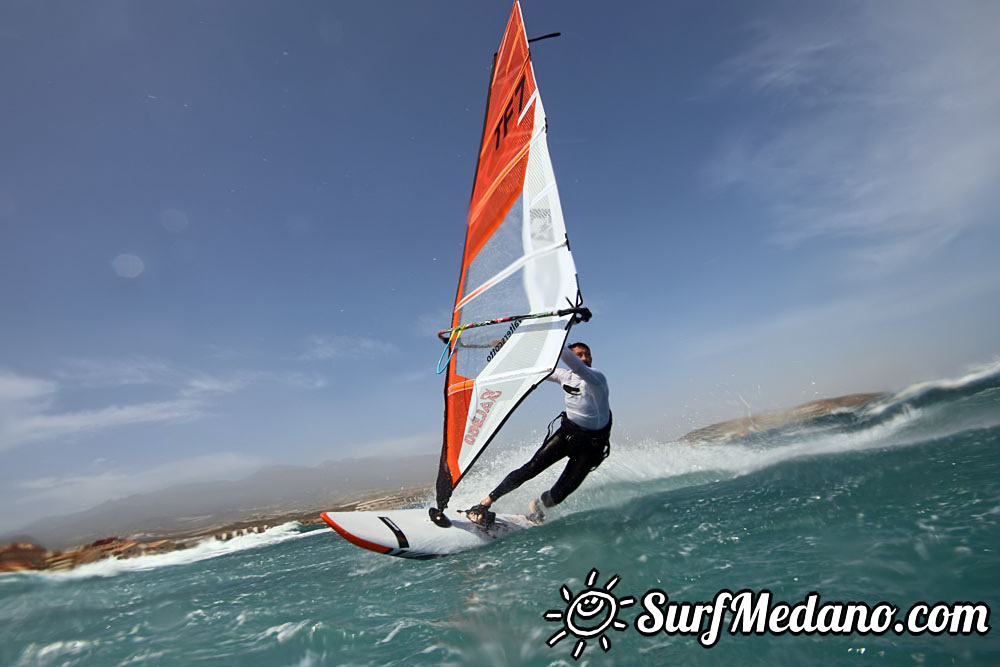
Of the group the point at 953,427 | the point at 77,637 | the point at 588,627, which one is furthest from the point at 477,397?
the point at 953,427

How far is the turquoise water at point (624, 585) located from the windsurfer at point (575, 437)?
55cm

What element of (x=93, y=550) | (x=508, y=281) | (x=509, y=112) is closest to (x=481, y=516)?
(x=508, y=281)

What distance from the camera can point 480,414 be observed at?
450cm

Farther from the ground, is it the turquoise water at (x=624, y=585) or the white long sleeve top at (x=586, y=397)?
the white long sleeve top at (x=586, y=397)

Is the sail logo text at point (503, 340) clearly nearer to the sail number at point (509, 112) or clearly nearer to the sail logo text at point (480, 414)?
the sail logo text at point (480, 414)

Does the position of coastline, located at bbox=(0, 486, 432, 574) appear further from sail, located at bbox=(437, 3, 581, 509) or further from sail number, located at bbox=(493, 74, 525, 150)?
sail number, located at bbox=(493, 74, 525, 150)

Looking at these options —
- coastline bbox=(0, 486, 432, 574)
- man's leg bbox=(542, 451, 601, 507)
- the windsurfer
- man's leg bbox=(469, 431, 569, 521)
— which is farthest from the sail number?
coastline bbox=(0, 486, 432, 574)

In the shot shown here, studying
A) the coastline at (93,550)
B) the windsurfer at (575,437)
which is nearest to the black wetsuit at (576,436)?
the windsurfer at (575,437)

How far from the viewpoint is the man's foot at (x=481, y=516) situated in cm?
526

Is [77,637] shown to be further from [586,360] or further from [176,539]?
[176,539]

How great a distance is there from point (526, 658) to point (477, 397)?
269 centimetres

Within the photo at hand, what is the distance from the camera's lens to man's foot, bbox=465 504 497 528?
17.3 ft

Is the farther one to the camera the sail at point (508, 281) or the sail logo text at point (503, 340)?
the sail logo text at point (503, 340)

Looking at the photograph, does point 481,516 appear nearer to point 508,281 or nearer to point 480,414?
point 480,414
